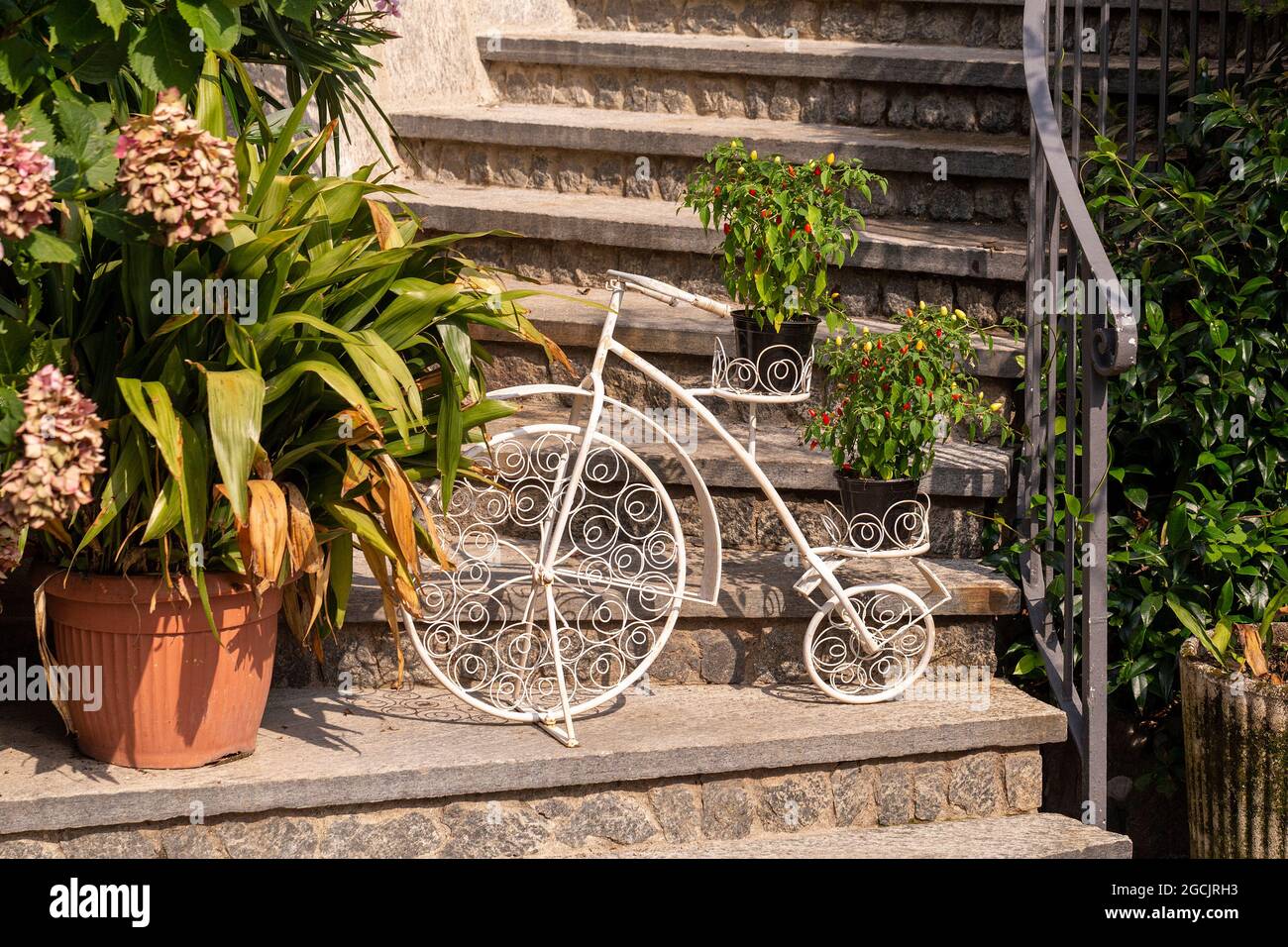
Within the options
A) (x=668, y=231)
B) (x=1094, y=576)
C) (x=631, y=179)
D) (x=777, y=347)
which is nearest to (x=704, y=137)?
(x=631, y=179)

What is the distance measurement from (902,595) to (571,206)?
1.80 m

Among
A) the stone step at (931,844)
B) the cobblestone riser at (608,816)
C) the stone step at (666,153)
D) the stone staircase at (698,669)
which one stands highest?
the stone step at (666,153)

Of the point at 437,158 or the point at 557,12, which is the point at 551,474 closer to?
the point at 437,158

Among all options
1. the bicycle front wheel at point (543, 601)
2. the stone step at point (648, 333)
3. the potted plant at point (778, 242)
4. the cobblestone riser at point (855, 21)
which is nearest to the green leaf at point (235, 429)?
the bicycle front wheel at point (543, 601)

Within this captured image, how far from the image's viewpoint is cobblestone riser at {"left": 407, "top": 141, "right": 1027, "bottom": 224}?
4082 millimetres

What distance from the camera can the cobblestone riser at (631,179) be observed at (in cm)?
408

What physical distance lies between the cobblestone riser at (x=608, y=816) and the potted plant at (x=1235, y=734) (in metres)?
0.33

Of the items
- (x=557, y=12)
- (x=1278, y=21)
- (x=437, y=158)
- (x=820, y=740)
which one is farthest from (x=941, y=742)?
(x=557, y=12)

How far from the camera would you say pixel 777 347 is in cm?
316

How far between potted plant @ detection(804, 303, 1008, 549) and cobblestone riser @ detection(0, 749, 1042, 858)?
1.64 ft

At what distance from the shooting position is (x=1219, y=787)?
112 inches

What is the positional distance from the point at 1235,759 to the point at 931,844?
2.05ft

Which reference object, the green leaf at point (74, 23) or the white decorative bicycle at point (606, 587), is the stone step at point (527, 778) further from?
the green leaf at point (74, 23)

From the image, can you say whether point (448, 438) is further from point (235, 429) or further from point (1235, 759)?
point (1235, 759)
